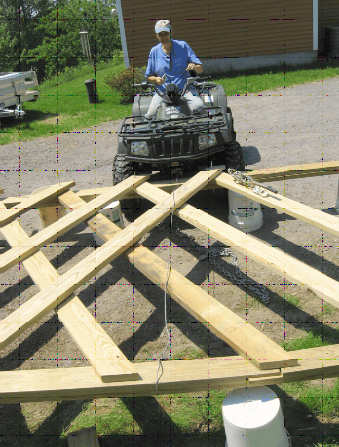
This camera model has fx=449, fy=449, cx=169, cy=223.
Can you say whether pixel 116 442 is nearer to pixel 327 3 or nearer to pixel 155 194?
pixel 155 194

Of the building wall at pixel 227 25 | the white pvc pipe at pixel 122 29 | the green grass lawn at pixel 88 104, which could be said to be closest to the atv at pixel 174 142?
the green grass lawn at pixel 88 104

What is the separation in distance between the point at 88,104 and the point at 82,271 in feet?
35.3

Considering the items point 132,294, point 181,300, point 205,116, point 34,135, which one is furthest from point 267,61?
point 181,300

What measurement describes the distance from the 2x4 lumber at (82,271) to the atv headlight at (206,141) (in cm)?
50

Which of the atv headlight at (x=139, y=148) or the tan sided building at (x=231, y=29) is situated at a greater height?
the tan sided building at (x=231, y=29)

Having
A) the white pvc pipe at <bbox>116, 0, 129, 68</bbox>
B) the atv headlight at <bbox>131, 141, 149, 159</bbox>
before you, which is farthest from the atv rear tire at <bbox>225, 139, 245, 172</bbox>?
the white pvc pipe at <bbox>116, 0, 129, 68</bbox>

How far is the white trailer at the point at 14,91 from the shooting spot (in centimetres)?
1127

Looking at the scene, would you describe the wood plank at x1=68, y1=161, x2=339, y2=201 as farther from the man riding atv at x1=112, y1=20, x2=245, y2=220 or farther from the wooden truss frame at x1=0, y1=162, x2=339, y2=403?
the wooden truss frame at x1=0, y1=162, x2=339, y2=403

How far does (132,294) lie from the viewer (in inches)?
163

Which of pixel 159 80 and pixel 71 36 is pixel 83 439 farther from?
pixel 71 36

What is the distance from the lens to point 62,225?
13.1 feet

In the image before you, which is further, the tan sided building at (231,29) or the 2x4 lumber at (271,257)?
the tan sided building at (231,29)

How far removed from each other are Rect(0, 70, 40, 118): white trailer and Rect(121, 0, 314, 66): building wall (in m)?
4.56

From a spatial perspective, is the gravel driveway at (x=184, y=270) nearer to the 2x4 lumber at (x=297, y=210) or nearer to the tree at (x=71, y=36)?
the 2x4 lumber at (x=297, y=210)
